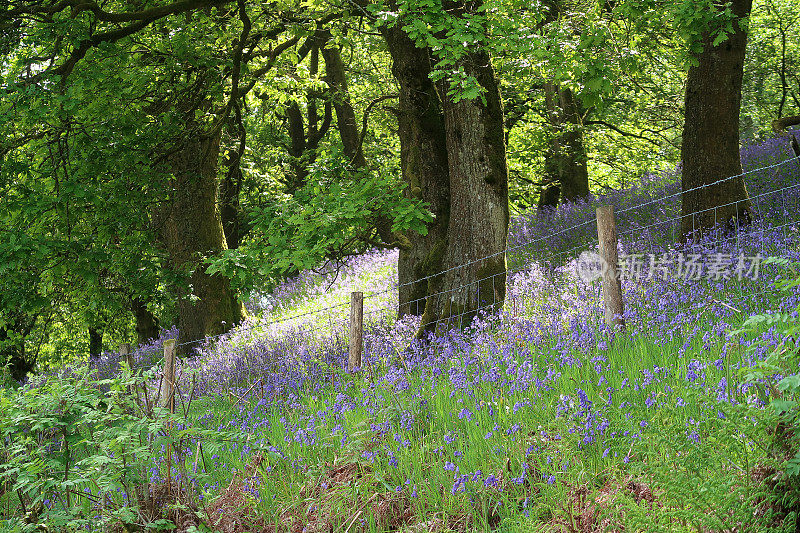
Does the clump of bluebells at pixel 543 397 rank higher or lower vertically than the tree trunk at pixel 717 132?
lower

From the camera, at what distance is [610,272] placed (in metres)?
6.57

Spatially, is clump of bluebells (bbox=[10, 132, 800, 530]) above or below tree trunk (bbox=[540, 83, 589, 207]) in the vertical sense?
below

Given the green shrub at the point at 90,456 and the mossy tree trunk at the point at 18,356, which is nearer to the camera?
the green shrub at the point at 90,456

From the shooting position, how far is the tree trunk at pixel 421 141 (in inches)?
374

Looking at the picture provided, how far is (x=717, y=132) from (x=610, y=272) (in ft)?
14.3

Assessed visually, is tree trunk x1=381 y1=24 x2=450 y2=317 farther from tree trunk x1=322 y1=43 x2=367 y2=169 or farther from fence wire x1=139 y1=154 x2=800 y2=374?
tree trunk x1=322 y1=43 x2=367 y2=169

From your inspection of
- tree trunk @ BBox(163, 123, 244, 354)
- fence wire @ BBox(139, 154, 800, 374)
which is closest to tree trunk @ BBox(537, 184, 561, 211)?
fence wire @ BBox(139, 154, 800, 374)

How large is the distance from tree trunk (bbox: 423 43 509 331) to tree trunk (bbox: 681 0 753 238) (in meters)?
2.73

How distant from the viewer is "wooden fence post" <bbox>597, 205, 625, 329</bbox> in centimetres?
651

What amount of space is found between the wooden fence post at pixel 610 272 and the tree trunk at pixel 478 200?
204 cm

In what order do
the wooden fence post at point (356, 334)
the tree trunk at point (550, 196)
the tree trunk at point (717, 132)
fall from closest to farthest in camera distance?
the wooden fence post at point (356, 334) < the tree trunk at point (717, 132) < the tree trunk at point (550, 196)

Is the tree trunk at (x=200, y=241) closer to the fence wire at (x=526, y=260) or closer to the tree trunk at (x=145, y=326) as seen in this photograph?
the fence wire at (x=526, y=260)

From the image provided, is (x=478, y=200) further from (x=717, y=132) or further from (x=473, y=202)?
(x=717, y=132)

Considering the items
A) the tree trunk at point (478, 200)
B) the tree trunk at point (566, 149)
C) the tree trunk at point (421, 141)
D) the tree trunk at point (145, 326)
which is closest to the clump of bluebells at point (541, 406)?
the tree trunk at point (478, 200)
